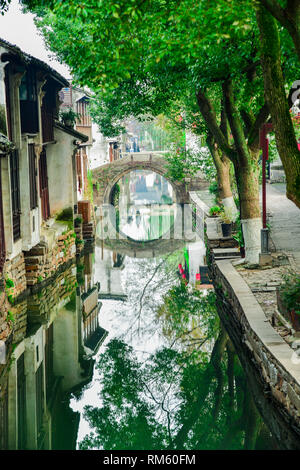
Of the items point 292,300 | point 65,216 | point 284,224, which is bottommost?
point 292,300

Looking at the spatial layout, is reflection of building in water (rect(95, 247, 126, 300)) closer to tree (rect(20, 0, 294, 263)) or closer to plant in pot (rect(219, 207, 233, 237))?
plant in pot (rect(219, 207, 233, 237))

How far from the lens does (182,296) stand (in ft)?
59.8

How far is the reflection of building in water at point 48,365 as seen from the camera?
977 centimetres

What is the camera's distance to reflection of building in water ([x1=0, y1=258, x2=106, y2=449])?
977 cm

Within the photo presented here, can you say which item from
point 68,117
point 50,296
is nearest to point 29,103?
point 50,296

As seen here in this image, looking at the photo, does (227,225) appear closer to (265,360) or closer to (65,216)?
(65,216)

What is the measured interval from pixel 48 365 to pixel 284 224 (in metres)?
10.3

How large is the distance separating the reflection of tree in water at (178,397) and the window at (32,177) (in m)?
5.09

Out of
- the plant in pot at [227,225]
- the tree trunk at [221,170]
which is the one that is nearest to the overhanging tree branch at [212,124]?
the plant in pot at [227,225]

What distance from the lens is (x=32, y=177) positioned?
1888 cm

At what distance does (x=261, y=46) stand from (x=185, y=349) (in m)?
6.03

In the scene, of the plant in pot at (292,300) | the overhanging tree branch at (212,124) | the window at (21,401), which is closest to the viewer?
the window at (21,401)

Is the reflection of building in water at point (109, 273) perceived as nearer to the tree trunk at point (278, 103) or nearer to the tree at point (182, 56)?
the tree at point (182, 56)
